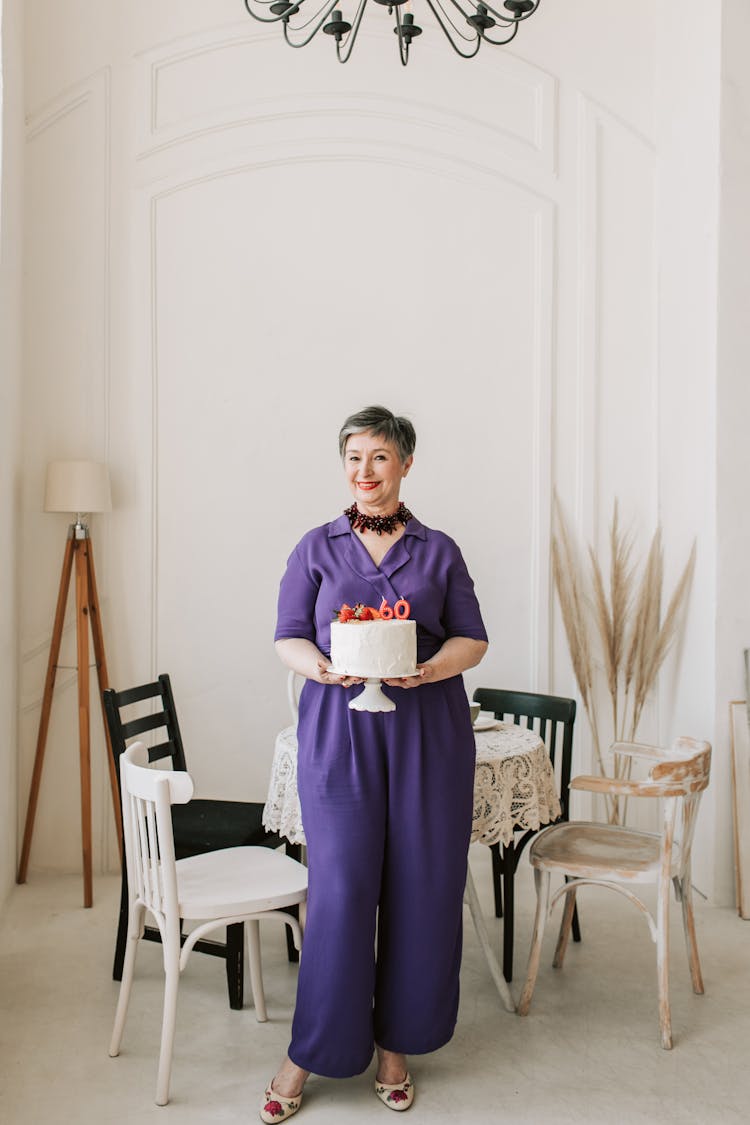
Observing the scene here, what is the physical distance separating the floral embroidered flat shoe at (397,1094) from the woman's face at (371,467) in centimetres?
141

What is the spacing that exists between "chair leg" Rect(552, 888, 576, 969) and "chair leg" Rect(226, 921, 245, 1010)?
1013 millimetres

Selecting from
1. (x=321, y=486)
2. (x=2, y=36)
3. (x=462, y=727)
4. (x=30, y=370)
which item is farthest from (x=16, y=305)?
(x=462, y=727)

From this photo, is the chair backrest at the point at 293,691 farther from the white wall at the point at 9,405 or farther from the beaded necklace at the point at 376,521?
the beaded necklace at the point at 376,521

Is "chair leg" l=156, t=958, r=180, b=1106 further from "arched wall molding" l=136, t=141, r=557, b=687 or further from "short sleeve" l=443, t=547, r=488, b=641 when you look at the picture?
"arched wall molding" l=136, t=141, r=557, b=687

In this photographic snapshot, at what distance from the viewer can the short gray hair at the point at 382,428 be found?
7.94 feet

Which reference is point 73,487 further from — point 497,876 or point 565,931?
point 565,931

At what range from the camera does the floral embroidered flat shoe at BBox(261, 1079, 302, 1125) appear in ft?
7.48

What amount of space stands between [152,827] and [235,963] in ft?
2.18

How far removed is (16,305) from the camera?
373cm

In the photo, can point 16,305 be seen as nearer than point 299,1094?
No

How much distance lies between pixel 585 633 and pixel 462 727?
5.56 ft

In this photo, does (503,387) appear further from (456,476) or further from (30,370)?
(30,370)

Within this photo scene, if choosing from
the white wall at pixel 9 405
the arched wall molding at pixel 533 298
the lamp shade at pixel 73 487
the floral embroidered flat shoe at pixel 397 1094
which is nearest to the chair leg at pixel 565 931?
the floral embroidered flat shoe at pixel 397 1094

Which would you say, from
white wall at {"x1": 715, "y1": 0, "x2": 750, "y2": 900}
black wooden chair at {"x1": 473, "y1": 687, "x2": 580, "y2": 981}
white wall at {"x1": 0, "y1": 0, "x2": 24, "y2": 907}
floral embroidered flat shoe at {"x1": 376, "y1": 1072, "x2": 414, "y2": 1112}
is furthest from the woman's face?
white wall at {"x1": 715, "y1": 0, "x2": 750, "y2": 900}
